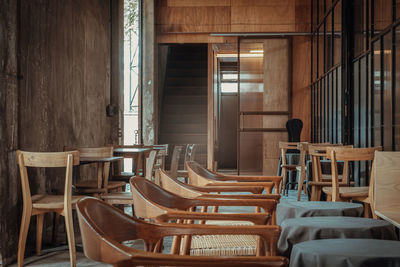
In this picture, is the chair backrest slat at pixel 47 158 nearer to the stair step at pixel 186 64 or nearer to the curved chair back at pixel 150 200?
the curved chair back at pixel 150 200

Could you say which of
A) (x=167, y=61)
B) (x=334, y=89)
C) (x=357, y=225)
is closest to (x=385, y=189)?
(x=357, y=225)

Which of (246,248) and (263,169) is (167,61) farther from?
(246,248)

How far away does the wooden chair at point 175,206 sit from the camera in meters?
1.71

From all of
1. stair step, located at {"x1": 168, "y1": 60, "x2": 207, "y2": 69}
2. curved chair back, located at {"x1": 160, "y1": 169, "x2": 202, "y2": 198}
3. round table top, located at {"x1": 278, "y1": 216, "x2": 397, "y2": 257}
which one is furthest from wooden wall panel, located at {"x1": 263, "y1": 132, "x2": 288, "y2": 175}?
round table top, located at {"x1": 278, "y1": 216, "x2": 397, "y2": 257}

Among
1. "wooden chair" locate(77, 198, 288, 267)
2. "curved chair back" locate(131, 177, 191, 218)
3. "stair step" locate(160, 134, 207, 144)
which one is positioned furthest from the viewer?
"stair step" locate(160, 134, 207, 144)

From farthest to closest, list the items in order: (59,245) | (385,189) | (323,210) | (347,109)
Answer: (347,109) → (59,245) → (323,210) → (385,189)

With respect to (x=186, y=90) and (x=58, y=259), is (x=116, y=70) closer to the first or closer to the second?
(x=58, y=259)

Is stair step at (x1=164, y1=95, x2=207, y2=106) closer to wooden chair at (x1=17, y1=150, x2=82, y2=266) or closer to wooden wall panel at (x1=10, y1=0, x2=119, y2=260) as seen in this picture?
wooden wall panel at (x1=10, y1=0, x2=119, y2=260)

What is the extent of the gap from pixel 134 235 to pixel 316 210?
1.38 m

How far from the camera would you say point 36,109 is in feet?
13.2

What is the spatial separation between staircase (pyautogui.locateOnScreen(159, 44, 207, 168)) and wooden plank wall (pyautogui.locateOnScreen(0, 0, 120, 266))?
4607 millimetres

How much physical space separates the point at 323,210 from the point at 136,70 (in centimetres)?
786

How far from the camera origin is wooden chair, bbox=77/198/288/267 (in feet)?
3.77

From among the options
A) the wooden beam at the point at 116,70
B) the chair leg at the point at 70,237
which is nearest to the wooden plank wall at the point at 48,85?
the wooden beam at the point at 116,70
